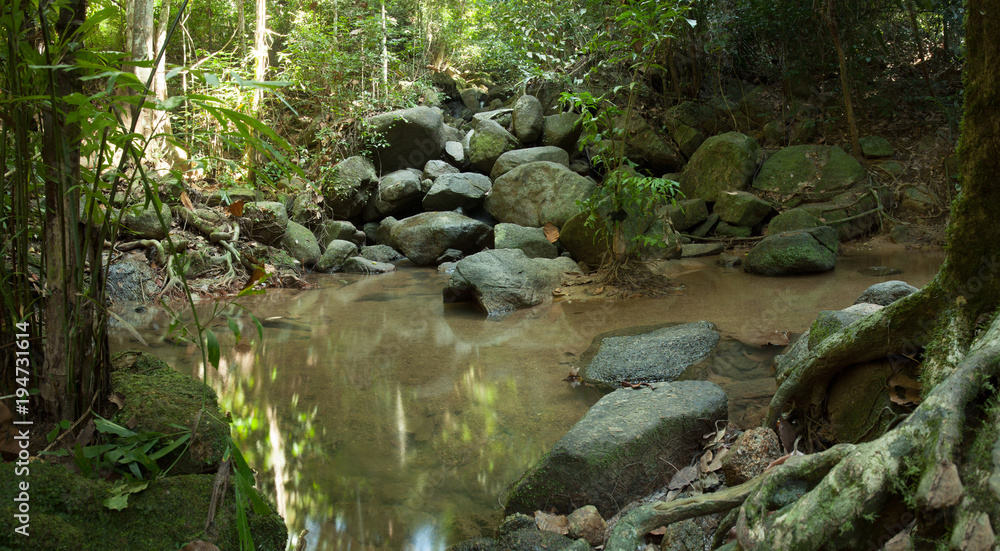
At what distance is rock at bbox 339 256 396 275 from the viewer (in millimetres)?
9039

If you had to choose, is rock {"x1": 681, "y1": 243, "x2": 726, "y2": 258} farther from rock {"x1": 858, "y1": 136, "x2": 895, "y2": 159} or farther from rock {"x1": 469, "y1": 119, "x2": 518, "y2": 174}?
rock {"x1": 469, "y1": 119, "x2": 518, "y2": 174}

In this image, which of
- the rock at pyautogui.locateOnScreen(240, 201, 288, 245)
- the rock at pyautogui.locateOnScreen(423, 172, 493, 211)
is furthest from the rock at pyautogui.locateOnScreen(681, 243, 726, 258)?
the rock at pyautogui.locateOnScreen(240, 201, 288, 245)

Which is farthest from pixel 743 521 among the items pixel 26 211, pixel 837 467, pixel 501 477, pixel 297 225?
pixel 297 225

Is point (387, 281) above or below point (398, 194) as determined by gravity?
below

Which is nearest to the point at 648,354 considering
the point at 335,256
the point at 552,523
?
the point at 552,523

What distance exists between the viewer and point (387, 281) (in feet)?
26.9

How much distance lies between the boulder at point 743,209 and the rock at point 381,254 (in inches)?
212

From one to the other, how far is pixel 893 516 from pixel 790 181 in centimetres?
962

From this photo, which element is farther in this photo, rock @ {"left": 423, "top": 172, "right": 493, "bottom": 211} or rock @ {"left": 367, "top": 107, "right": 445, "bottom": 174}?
rock @ {"left": 367, "top": 107, "right": 445, "bottom": 174}

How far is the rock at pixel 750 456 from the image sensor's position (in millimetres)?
2186

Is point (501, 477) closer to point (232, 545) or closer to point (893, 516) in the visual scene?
point (232, 545)

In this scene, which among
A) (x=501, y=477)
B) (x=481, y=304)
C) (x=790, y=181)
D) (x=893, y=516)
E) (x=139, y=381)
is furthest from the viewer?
(x=790, y=181)

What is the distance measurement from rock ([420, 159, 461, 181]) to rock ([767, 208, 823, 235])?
5.73m

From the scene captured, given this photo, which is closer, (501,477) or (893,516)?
(893,516)
